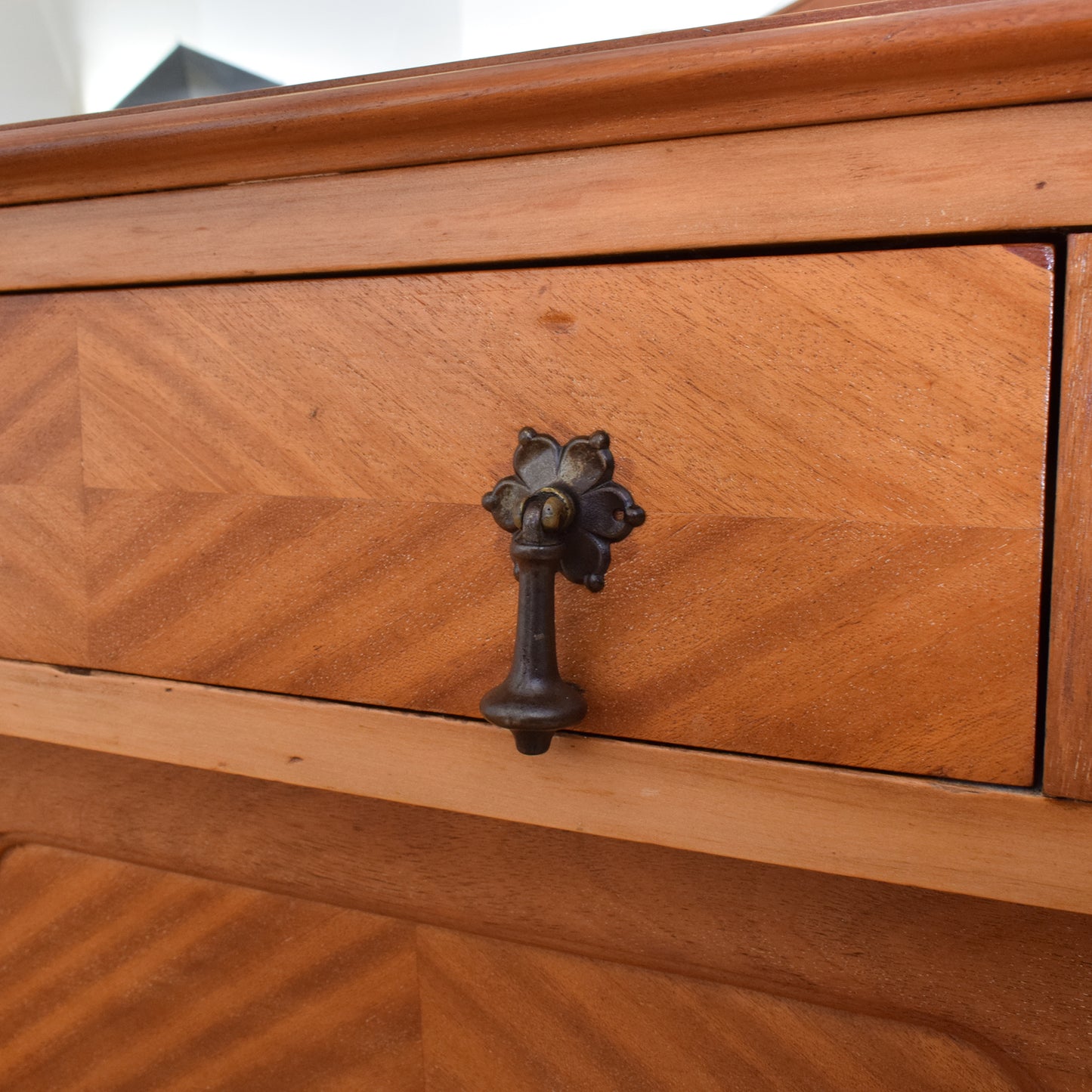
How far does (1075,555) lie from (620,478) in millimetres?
124

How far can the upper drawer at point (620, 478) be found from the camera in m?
0.23

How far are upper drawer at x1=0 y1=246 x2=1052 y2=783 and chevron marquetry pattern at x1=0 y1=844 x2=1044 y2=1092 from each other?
12 centimetres

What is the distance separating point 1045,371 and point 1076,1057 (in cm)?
23

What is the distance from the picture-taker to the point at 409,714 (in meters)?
0.30

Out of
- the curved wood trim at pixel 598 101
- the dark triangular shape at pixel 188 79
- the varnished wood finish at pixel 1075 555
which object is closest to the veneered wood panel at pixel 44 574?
the curved wood trim at pixel 598 101

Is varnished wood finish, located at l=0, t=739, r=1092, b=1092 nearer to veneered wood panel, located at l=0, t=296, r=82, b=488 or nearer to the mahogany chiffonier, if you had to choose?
the mahogany chiffonier

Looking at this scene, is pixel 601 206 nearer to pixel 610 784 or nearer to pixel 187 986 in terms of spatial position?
pixel 610 784

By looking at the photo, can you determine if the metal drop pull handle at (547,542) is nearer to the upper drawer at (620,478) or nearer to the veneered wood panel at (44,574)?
the upper drawer at (620,478)

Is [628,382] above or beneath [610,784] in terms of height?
above

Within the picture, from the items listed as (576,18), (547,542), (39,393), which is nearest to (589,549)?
(547,542)

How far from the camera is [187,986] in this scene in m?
0.39

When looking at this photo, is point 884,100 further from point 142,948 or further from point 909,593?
point 142,948

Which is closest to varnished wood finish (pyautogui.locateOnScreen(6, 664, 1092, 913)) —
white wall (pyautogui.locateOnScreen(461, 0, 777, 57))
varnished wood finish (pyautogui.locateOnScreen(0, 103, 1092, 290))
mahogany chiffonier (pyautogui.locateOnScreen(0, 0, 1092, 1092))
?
mahogany chiffonier (pyautogui.locateOnScreen(0, 0, 1092, 1092))

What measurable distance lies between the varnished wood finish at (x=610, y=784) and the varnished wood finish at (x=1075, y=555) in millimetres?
21
